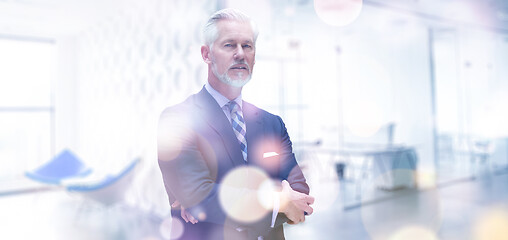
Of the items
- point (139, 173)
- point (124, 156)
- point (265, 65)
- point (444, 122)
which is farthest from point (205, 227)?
point (265, 65)

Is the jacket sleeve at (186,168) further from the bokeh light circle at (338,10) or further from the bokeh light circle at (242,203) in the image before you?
the bokeh light circle at (338,10)

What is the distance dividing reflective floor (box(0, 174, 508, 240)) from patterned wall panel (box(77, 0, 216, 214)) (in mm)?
517

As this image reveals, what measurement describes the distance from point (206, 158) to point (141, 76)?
440cm

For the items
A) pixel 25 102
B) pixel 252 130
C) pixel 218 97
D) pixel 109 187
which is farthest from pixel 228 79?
pixel 25 102

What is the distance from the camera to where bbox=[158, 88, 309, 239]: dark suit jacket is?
977mm

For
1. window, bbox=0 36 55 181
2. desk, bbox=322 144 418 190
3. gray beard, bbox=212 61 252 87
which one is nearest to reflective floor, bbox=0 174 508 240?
desk, bbox=322 144 418 190

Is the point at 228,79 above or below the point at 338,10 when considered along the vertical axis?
below

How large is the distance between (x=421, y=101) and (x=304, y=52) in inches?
143

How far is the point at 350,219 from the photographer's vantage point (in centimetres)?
463

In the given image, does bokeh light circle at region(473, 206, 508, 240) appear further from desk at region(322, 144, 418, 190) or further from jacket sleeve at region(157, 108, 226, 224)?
jacket sleeve at region(157, 108, 226, 224)

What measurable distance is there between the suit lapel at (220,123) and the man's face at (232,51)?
0.09m

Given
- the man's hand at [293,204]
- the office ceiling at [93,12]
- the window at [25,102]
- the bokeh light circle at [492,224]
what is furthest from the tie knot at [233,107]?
the window at [25,102]

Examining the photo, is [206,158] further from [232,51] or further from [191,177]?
[232,51]

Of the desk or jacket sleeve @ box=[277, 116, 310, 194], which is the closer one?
jacket sleeve @ box=[277, 116, 310, 194]
